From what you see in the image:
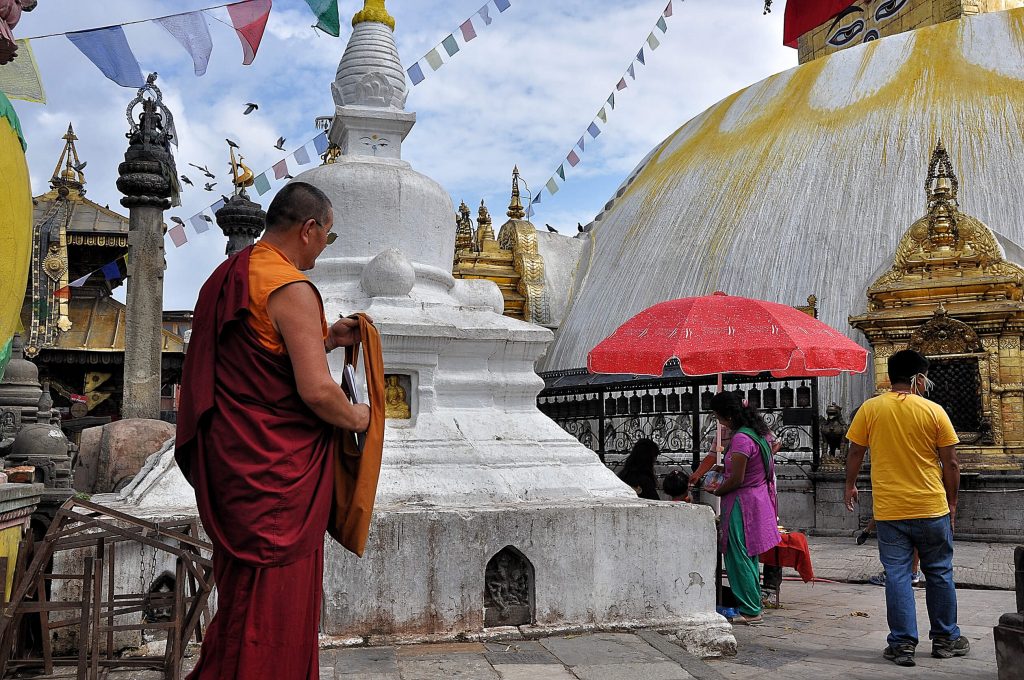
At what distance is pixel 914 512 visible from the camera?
4.54 meters

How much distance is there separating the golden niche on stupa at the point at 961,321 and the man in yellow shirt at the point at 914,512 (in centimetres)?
659

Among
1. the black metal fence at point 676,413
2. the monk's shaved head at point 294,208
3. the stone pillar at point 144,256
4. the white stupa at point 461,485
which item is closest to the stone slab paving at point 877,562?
the black metal fence at point 676,413

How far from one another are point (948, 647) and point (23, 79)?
16.6 feet

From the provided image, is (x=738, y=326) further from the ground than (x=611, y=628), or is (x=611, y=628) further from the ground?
(x=738, y=326)

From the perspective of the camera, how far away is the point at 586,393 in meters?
13.0

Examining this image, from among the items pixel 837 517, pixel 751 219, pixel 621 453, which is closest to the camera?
pixel 837 517

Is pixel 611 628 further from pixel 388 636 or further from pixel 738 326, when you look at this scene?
pixel 738 326

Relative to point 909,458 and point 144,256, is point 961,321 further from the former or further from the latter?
point 144,256

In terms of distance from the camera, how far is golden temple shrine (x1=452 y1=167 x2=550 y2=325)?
17328mm

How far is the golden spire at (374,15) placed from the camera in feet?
20.1

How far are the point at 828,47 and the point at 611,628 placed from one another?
19.0 m

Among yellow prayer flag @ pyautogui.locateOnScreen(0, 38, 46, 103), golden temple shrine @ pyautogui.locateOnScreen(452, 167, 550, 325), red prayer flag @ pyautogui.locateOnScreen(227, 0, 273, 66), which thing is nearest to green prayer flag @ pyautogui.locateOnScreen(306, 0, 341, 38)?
red prayer flag @ pyautogui.locateOnScreen(227, 0, 273, 66)

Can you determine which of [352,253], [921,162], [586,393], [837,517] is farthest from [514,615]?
[921,162]

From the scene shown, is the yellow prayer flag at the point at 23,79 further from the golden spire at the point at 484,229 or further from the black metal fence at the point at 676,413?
the golden spire at the point at 484,229
